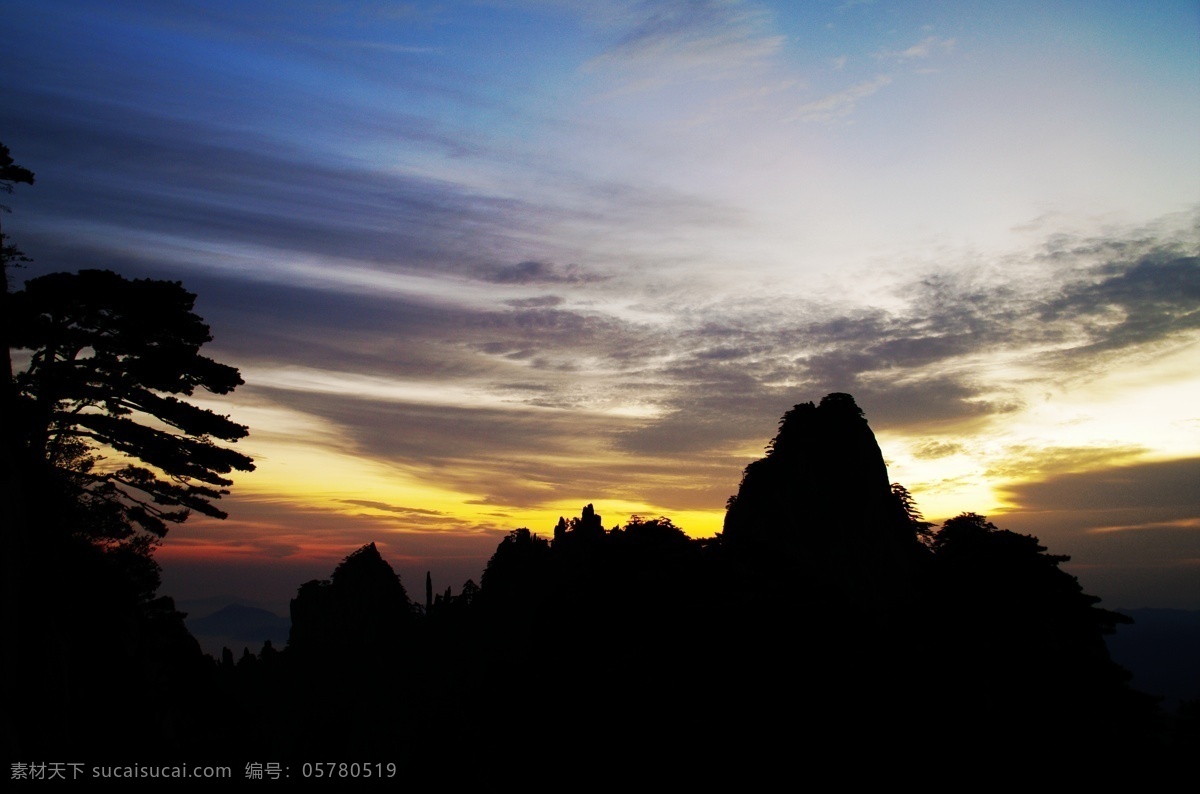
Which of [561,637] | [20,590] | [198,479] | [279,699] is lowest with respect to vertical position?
[279,699]

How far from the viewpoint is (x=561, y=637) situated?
667 inches

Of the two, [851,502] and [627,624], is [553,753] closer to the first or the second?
[627,624]

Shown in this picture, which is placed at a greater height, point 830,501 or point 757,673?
point 830,501

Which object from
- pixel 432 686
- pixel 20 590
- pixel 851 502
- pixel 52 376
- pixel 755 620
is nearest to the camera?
pixel 755 620

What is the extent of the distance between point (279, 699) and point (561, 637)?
9849cm

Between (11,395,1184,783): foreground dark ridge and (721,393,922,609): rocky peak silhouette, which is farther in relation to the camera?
(721,393,922,609): rocky peak silhouette

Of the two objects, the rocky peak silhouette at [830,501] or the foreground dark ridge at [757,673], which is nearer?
the foreground dark ridge at [757,673]

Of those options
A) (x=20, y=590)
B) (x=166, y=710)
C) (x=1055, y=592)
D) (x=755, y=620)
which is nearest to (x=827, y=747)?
(x=755, y=620)

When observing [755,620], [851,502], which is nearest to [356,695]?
[851,502]

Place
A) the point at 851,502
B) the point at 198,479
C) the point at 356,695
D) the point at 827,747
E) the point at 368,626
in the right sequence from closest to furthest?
the point at 827,747 < the point at 198,479 < the point at 851,502 < the point at 356,695 < the point at 368,626

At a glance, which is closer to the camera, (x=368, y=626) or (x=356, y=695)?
(x=356, y=695)

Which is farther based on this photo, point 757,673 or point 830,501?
point 830,501

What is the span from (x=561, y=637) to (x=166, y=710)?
15925 millimetres

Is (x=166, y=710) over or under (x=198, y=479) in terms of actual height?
under
